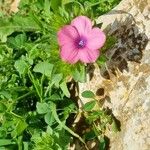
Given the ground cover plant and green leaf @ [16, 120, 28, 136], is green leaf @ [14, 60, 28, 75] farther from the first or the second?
green leaf @ [16, 120, 28, 136]

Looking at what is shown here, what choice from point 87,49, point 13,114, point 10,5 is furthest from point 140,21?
point 10,5

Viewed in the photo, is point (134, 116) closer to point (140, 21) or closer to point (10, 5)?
point (140, 21)

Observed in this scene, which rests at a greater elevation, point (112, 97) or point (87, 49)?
point (87, 49)

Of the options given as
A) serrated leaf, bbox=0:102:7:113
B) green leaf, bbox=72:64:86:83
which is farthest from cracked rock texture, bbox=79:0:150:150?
serrated leaf, bbox=0:102:7:113

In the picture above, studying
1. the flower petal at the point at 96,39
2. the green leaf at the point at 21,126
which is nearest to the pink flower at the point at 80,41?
the flower petal at the point at 96,39

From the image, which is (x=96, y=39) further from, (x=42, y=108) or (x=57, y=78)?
(x=42, y=108)

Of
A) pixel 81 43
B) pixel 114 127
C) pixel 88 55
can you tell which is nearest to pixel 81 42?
pixel 81 43

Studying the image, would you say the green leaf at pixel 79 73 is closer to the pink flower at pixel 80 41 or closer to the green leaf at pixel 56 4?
the pink flower at pixel 80 41
